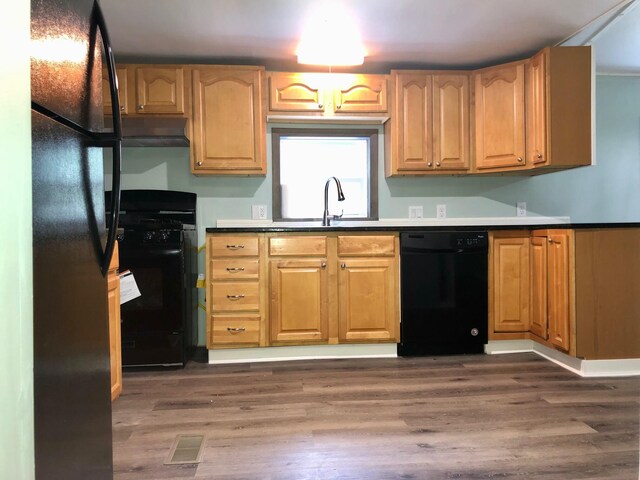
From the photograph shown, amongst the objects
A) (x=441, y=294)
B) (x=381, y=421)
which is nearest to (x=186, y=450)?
(x=381, y=421)

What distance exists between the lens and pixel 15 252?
2.16ft

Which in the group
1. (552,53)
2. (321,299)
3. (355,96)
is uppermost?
(552,53)

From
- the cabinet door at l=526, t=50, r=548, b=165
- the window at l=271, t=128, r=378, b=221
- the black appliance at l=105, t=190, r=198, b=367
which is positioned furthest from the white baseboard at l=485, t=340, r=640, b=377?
the black appliance at l=105, t=190, r=198, b=367

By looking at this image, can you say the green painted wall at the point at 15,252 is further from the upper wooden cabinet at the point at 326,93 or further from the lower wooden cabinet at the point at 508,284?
the lower wooden cabinet at the point at 508,284

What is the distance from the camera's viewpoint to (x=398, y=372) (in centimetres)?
238

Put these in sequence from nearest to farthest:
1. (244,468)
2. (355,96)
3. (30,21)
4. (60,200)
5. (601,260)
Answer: (30,21) < (60,200) < (244,468) < (601,260) < (355,96)

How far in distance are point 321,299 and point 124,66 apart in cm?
216

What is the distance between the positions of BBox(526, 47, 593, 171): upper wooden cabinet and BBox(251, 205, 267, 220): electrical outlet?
6.91ft

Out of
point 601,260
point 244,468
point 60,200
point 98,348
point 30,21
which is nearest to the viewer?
point 30,21

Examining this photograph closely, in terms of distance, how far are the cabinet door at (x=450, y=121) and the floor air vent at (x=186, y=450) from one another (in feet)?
8.03

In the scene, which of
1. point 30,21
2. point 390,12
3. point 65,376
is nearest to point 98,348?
point 65,376

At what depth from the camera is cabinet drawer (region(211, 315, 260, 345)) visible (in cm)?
256

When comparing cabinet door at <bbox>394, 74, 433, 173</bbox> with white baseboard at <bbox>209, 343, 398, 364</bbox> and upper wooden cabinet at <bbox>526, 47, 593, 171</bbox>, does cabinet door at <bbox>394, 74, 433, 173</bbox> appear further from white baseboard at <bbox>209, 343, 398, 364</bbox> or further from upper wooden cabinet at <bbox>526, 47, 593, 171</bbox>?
white baseboard at <bbox>209, 343, 398, 364</bbox>

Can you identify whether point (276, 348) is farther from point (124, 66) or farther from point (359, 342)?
point (124, 66)
